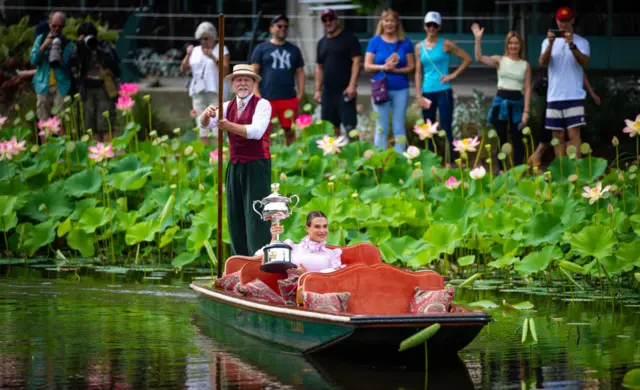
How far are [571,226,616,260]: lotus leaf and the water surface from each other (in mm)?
366

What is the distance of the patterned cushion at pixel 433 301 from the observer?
30.9 feet

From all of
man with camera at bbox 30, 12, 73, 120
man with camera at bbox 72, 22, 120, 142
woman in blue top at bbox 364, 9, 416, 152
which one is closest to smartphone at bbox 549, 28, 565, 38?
woman in blue top at bbox 364, 9, 416, 152

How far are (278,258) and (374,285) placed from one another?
2.76 feet

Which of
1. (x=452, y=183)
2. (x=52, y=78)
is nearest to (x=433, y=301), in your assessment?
(x=452, y=183)

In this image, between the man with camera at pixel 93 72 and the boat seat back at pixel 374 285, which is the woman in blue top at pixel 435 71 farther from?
the boat seat back at pixel 374 285

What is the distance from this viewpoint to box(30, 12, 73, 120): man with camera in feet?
59.8

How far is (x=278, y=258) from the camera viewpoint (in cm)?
1019

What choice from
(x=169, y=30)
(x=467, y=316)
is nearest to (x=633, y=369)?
(x=467, y=316)

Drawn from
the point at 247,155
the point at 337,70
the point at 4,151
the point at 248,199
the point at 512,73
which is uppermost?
the point at 337,70

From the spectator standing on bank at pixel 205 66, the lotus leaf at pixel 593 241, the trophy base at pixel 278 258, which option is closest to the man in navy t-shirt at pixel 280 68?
the spectator standing on bank at pixel 205 66

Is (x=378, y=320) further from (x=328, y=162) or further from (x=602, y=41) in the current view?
(x=602, y=41)

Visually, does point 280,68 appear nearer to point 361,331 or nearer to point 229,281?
point 229,281

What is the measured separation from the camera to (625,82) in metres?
20.2

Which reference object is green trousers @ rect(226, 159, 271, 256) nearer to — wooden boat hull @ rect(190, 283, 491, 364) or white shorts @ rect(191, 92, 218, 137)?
wooden boat hull @ rect(190, 283, 491, 364)
